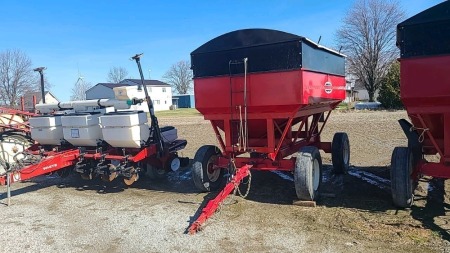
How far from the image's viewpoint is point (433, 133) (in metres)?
5.72

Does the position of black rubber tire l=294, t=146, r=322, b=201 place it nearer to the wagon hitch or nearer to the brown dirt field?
the brown dirt field

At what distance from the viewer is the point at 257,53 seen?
6125 mm

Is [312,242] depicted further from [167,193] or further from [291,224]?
[167,193]

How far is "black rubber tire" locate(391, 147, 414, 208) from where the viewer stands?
5285 millimetres

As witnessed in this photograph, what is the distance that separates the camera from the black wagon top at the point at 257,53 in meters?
5.84

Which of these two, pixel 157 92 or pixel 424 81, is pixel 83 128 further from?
pixel 157 92

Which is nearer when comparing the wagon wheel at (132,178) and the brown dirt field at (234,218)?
the brown dirt field at (234,218)

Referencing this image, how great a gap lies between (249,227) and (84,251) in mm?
2116

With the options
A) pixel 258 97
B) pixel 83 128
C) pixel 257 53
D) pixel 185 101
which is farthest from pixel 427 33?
pixel 185 101

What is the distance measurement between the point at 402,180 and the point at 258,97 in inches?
97.4

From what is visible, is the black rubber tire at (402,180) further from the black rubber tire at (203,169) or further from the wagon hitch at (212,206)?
the black rubber tire at (203,169)

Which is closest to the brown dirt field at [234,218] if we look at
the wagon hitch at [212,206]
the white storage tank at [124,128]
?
the wagon hitch at [212,206]

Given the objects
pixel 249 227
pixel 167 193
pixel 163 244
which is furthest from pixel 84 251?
pixel 167 193

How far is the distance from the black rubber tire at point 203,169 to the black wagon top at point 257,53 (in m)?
1.45
